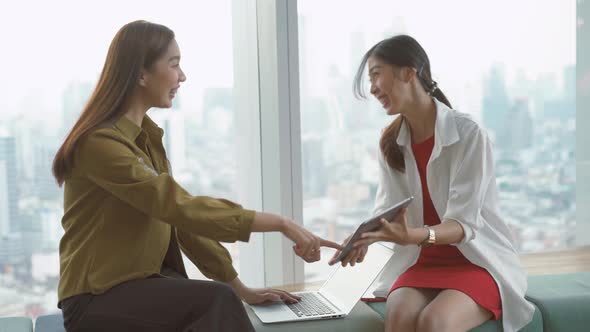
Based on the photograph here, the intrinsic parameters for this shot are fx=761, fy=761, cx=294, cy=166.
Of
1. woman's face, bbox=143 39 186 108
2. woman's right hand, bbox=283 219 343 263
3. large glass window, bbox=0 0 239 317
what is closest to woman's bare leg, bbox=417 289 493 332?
woman's right hand, bbox=283 219 343 263

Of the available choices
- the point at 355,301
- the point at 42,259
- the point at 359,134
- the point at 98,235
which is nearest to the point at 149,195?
the point at 98,235

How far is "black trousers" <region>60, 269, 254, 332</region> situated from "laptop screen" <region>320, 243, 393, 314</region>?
67cm

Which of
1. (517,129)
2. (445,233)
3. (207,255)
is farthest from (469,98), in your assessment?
(207,255)

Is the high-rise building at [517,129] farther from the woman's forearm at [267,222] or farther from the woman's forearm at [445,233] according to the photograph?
the woman's forearm at [267,222]

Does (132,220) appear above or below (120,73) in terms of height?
below

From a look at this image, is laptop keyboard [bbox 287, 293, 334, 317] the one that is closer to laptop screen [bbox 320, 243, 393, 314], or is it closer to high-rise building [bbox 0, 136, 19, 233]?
laptop screen [bbox 320, 243, 393, 314]

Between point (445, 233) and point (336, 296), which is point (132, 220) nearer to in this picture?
point (336, 296)

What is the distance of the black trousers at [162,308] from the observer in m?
1.98

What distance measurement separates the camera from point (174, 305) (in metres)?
2.02

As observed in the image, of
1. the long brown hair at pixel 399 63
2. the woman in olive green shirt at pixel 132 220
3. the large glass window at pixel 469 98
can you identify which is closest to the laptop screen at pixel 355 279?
the long brown hair at pixel 399 63

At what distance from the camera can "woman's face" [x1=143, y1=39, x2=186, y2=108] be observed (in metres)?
2.24

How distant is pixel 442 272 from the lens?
257 cm

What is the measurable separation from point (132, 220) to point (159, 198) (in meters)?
0.17

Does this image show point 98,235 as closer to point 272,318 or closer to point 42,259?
point 272,318
